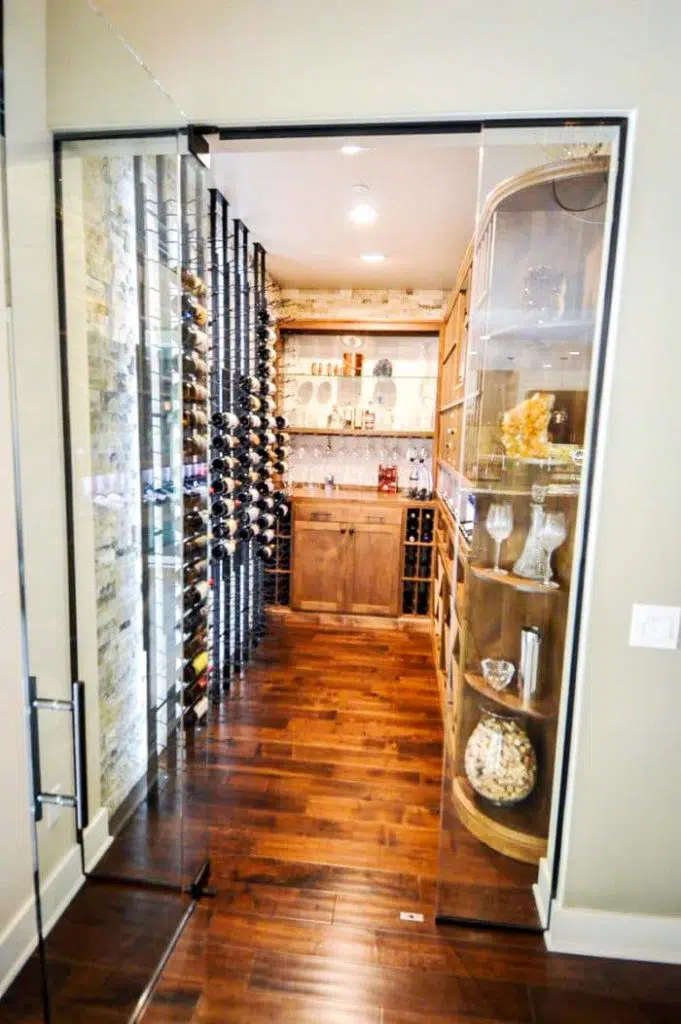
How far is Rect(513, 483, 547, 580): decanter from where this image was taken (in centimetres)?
205

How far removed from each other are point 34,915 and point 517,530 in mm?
2083

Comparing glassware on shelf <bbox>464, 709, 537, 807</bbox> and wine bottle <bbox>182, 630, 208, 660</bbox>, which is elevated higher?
wine bottle <bbox>182, 630, 208, 660</bbox>

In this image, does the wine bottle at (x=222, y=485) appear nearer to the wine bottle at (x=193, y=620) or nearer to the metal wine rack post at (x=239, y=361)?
the metal wine rack post at (x=239, y=361)

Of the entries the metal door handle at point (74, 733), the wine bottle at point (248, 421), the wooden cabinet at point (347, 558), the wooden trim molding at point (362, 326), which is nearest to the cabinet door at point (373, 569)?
the wooden cabinet at point (347, 558)

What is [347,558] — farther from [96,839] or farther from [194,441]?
[96,839]

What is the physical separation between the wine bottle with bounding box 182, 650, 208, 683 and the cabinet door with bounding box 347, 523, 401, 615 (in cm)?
195

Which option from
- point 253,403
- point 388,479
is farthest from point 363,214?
point 388,479

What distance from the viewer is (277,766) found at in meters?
2.59

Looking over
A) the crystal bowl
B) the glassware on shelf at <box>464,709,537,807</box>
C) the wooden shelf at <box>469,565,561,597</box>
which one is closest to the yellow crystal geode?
the wooden shelf at <box>469,565,561,597</box>

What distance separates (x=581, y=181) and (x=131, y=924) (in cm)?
282

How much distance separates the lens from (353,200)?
2.89 metres

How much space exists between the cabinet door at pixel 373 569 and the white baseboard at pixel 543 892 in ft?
8.54

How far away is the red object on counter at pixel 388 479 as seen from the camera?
482 centimetres

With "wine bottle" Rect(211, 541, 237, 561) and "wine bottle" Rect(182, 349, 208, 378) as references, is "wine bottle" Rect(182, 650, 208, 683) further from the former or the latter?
"wine bottle" Rect(182, 349, 208, 378)
